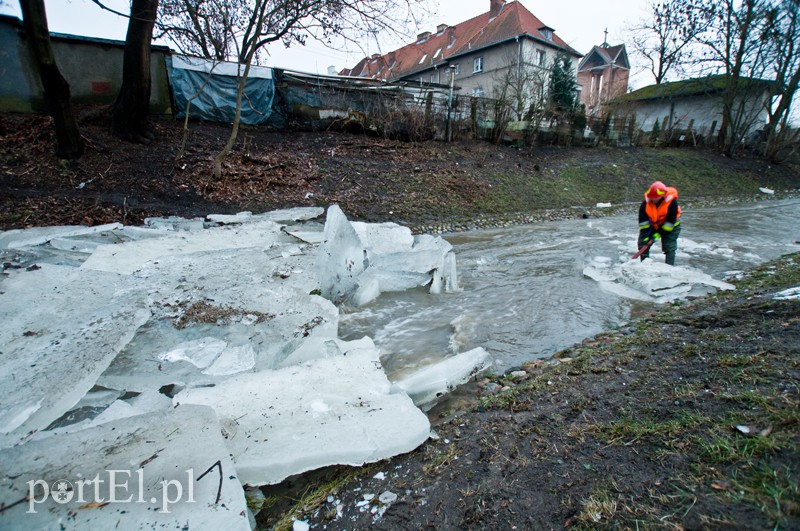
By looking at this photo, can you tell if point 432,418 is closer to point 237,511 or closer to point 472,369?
point 472,369

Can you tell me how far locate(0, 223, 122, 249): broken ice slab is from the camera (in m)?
4.58

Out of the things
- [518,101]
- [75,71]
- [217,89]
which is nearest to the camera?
[75,71]

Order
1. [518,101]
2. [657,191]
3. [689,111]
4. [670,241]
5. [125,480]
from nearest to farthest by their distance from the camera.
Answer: [125,480] → [657,191] → [670,241] → [518,101] → [689,111]

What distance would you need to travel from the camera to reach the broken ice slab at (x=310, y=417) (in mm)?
1943

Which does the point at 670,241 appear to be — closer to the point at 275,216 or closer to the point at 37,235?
the point at 275,216

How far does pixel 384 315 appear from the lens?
4.36 m

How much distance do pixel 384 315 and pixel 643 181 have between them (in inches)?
579

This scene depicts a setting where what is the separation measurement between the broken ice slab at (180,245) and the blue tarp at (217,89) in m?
6.72

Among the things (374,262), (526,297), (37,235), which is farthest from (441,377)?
(37,235)

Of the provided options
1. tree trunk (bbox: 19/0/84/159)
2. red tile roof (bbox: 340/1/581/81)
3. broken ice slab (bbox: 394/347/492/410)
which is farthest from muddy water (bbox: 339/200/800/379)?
red tile roof (bbox: 340/1/581/81)

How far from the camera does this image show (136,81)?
8.38 meters

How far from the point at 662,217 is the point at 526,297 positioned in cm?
253

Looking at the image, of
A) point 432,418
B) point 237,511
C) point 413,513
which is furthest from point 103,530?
point 432,418

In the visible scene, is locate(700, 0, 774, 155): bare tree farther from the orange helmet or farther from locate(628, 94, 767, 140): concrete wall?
the orange helmet
